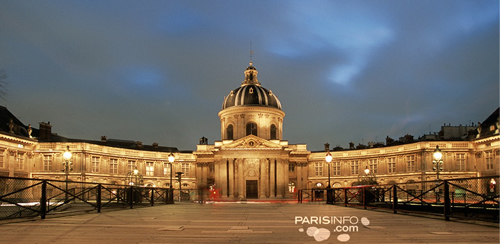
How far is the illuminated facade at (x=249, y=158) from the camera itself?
6931cm

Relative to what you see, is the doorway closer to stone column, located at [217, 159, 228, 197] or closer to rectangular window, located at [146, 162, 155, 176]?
stone column, located at [217, 159, 228, 197]

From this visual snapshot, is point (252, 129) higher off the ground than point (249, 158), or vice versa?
point (252, 129)

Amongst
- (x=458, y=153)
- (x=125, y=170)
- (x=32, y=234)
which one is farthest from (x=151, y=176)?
(x=32, y=234)

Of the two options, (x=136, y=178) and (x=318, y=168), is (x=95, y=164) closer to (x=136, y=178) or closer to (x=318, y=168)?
(x=136, y=178)

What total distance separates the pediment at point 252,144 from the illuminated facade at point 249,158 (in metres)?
0.17

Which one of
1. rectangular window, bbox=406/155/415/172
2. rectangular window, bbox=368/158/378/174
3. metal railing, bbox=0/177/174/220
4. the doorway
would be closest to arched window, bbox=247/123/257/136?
the doorway

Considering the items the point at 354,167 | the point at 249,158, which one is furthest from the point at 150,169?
the point at 354,167

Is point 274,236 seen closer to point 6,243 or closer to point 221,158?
point 6,243

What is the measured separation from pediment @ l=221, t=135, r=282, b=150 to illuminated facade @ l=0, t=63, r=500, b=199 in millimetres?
167

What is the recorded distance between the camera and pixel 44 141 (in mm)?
72500

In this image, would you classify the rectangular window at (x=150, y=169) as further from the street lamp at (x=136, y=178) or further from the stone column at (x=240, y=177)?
the stone column at (x=240, y=177)

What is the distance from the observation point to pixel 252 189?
79.7m

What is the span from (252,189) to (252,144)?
7978 mm

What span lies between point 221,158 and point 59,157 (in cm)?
2557
